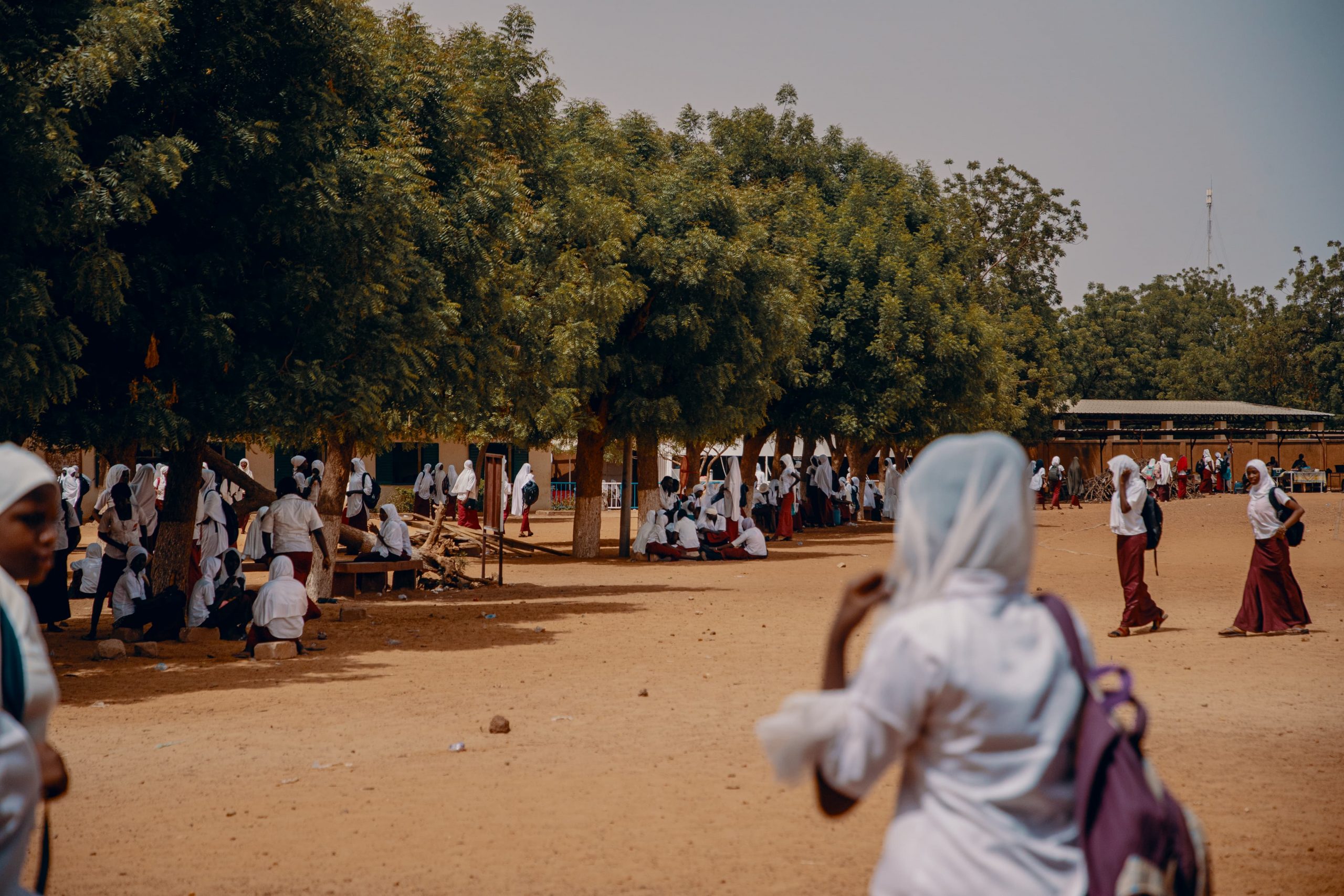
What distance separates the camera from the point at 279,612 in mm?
13344

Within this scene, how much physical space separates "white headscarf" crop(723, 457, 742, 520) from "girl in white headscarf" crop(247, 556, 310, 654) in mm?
16270

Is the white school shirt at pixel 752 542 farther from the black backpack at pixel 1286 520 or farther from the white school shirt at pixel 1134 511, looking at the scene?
the black backpack at pixel 1286 520

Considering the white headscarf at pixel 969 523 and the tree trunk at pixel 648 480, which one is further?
the tree trunk at pixel 648 480

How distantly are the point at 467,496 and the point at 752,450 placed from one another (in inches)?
331

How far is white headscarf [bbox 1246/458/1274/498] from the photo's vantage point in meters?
13.7

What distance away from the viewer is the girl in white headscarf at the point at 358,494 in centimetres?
2188

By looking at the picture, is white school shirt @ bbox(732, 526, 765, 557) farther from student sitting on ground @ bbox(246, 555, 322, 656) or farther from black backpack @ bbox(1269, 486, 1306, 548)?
student sitting on ground @ bbox(246, 555, 322, 656)

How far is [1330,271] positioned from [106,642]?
68.8m

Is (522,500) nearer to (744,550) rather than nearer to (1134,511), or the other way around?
(744,550)

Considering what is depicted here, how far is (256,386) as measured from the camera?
43.9 feet

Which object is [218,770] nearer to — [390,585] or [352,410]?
[352,410]

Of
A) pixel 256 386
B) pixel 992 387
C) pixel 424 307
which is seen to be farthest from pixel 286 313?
pixel 992 387

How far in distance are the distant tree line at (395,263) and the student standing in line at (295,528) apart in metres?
0.66

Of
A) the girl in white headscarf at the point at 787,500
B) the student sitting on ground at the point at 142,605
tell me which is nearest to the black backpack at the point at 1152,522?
the student sitting on ground at the point at 142,605
